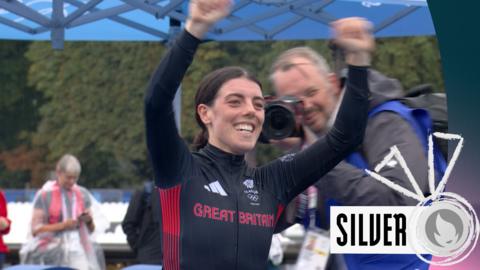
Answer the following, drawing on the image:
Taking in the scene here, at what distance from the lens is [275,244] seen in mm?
7730

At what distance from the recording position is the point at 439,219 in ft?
12.7

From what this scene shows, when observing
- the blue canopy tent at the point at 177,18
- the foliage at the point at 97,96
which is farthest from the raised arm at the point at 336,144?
the foliage at the point at 97,96

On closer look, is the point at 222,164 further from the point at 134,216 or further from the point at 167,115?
the point at 134,216

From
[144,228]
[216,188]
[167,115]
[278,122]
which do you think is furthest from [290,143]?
[144,228]

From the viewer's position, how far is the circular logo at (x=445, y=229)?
3.76 metres

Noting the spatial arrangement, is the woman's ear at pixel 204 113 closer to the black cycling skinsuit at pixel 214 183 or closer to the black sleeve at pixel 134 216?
the black cycling skinsuit at pixel 214 183

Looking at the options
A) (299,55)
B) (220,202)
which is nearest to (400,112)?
(299,55)

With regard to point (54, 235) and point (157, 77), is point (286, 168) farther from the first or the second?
point (54, 235)

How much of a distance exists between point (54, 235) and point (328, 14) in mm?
3588

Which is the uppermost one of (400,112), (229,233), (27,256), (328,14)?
(328,14)

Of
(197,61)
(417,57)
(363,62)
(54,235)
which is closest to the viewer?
(363,62)

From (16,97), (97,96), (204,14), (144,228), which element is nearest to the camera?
(204,14)

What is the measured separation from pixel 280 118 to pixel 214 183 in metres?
0.56

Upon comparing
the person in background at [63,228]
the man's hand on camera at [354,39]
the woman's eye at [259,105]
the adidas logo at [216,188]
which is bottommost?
the person in background at [63,228]
